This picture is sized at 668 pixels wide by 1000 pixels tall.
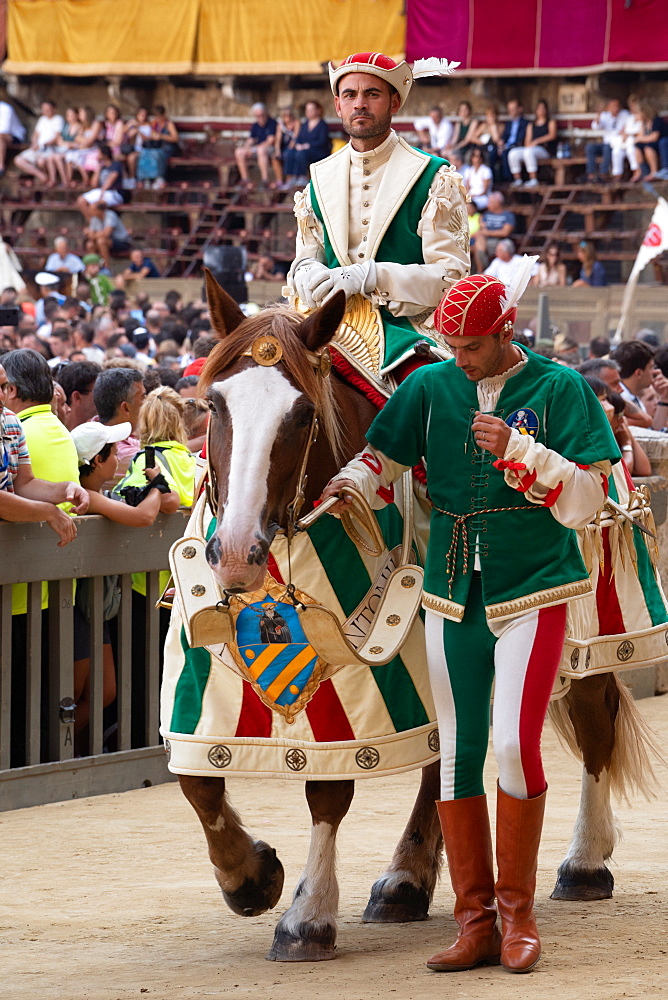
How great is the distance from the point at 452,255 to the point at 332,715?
1.41 metres

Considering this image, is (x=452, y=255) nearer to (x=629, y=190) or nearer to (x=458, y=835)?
(x=458, y=835)

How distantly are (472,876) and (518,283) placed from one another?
1.49 m

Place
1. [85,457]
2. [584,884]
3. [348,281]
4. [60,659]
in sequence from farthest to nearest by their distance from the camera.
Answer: [85,457]
[60,659]
[584,884]
[348,281]

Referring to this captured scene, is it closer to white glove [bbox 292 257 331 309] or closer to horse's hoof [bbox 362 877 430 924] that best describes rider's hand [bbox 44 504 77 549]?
white glove [bbox 292 257 331 309]

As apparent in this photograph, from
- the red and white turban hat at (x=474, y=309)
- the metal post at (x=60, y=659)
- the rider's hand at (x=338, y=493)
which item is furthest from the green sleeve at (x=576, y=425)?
the metal post at (x=60, y=659)

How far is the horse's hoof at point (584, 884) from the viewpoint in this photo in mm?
4781

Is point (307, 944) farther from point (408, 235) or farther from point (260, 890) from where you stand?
point (408, 235)

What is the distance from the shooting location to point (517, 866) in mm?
3830

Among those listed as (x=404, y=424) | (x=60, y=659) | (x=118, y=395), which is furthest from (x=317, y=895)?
(x=118, y=395)

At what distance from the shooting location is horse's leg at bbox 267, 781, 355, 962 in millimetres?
4016

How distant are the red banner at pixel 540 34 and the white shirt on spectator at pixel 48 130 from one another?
6726mm

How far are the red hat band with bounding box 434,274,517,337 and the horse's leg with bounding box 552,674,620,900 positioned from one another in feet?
5.47

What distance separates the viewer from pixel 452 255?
4.49 meters

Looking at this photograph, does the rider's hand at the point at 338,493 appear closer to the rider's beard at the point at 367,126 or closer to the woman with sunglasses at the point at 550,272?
the rider's beard at the point at 367,126
